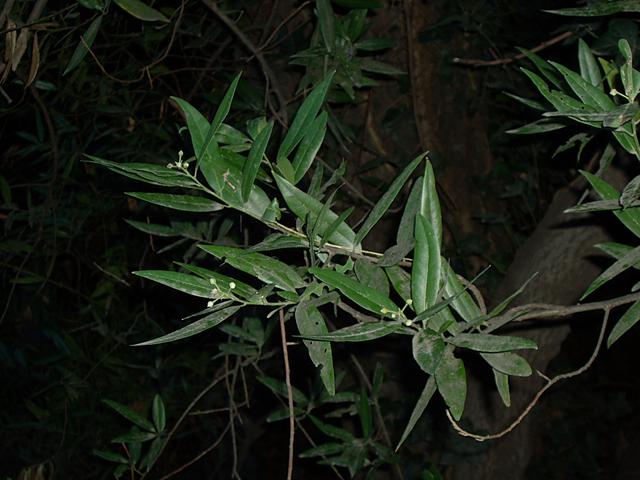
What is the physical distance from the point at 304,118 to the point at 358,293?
0.19 metres

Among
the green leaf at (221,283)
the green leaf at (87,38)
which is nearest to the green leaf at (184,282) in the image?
the green leaf at (221,283)

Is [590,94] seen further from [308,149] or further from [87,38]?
[87,38]

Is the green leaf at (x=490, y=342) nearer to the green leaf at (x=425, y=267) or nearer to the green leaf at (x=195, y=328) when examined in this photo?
the green leaf at (x=425, y=267)

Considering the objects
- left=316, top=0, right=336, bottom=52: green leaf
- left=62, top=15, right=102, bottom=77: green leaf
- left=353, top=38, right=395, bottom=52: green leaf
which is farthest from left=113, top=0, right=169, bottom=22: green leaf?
left=353, top=38, right=395, bottom=52: green leaf

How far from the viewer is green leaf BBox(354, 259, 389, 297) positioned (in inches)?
26.3

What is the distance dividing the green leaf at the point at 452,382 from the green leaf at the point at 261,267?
0.14 m

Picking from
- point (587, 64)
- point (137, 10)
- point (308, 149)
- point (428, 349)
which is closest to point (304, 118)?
point (308, 149)

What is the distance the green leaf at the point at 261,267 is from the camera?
0.62 meters

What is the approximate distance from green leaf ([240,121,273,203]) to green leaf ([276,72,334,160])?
0.06 m

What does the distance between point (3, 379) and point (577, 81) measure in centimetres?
197

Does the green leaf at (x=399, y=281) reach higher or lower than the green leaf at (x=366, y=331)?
lower

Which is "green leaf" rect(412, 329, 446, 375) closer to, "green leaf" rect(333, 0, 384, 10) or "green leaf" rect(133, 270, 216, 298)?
"green leaf" rect(133, 270, 216, 298)

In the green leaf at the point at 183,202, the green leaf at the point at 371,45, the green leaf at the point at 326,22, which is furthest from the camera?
the green leaf at the point at 371,45

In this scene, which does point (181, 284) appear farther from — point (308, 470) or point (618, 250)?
point (308, 470)
